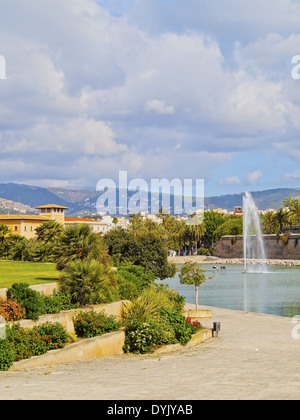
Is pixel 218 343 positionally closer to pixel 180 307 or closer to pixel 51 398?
pixel 180 307

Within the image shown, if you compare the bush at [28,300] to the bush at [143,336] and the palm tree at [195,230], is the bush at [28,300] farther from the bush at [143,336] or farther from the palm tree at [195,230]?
the palm tree at [195,230]

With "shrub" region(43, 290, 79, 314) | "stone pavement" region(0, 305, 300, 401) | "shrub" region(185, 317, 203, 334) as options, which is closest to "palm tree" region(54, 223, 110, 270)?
"shrub" region(43, 290, 79, 314)

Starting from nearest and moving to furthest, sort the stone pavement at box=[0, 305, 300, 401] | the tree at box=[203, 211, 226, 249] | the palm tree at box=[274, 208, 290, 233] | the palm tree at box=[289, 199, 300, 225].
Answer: the stone pavement at box=[0, 305, 300, 401] → the palm tree at box=[289, 199, 300, 225] → the palm tree at box=[274, 208, 290, 233] → the tree at box=[203, 211, 226, 249]

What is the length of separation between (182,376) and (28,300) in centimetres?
579

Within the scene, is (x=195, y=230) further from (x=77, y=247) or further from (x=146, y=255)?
(x=77, y=247)

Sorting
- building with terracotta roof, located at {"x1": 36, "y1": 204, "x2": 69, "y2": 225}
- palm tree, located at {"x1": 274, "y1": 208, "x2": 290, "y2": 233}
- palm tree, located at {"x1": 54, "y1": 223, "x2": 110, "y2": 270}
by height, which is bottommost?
palm tree, located at {"x1": 54, "y1": 223, "x2": 110, "y2": 270}

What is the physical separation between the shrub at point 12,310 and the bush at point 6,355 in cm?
209

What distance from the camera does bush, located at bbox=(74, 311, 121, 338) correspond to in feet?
54.3

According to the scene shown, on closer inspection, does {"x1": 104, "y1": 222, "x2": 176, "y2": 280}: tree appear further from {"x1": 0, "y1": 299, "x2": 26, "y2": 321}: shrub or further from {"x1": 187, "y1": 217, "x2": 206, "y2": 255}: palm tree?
{"x1": 187, "y1": 217, "x2": 206, "y2": 255}: palm tree

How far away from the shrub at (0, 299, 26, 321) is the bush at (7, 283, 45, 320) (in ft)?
0.62

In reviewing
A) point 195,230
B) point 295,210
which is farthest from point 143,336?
point 195,230

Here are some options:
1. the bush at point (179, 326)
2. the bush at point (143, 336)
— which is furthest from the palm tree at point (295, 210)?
the bush at point (143, 336)

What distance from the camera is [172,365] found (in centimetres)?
1361

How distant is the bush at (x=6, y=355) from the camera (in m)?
11.9
